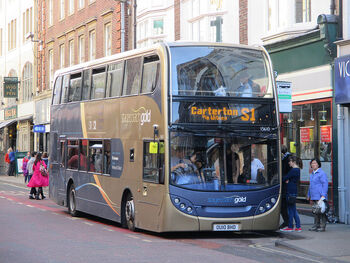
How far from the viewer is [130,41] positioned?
3338cm

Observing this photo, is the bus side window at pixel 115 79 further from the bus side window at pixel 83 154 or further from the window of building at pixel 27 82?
the window of building at pixel 27 82

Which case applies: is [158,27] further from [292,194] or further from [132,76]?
[292,194]

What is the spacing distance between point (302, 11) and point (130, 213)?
25.0 feet

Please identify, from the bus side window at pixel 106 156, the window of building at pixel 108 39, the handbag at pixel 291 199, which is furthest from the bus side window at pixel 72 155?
the window of building at pixel 108 39

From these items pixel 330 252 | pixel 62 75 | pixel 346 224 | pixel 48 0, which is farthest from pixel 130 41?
pixel 330 252

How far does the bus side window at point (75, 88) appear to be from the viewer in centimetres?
1953

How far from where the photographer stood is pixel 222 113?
47.2ft

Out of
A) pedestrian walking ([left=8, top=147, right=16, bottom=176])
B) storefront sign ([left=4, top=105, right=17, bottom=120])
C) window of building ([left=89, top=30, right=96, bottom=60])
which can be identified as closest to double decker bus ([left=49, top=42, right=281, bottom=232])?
window of building ([left=89, top=30, right=96, bottom=60])

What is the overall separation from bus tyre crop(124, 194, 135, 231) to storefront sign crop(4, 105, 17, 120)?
129 ft

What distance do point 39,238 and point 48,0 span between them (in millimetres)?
35035

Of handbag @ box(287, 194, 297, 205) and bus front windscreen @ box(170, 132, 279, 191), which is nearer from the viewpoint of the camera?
bus front windscreen @ box(170, 132, 279, 191)

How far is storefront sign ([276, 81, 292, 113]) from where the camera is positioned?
1606cm

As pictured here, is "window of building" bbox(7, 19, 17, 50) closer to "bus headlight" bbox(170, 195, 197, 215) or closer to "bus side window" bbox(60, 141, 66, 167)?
"bus side window" bbox(60, 141, 66, 167)

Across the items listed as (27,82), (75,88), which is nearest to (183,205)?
(75,88)
